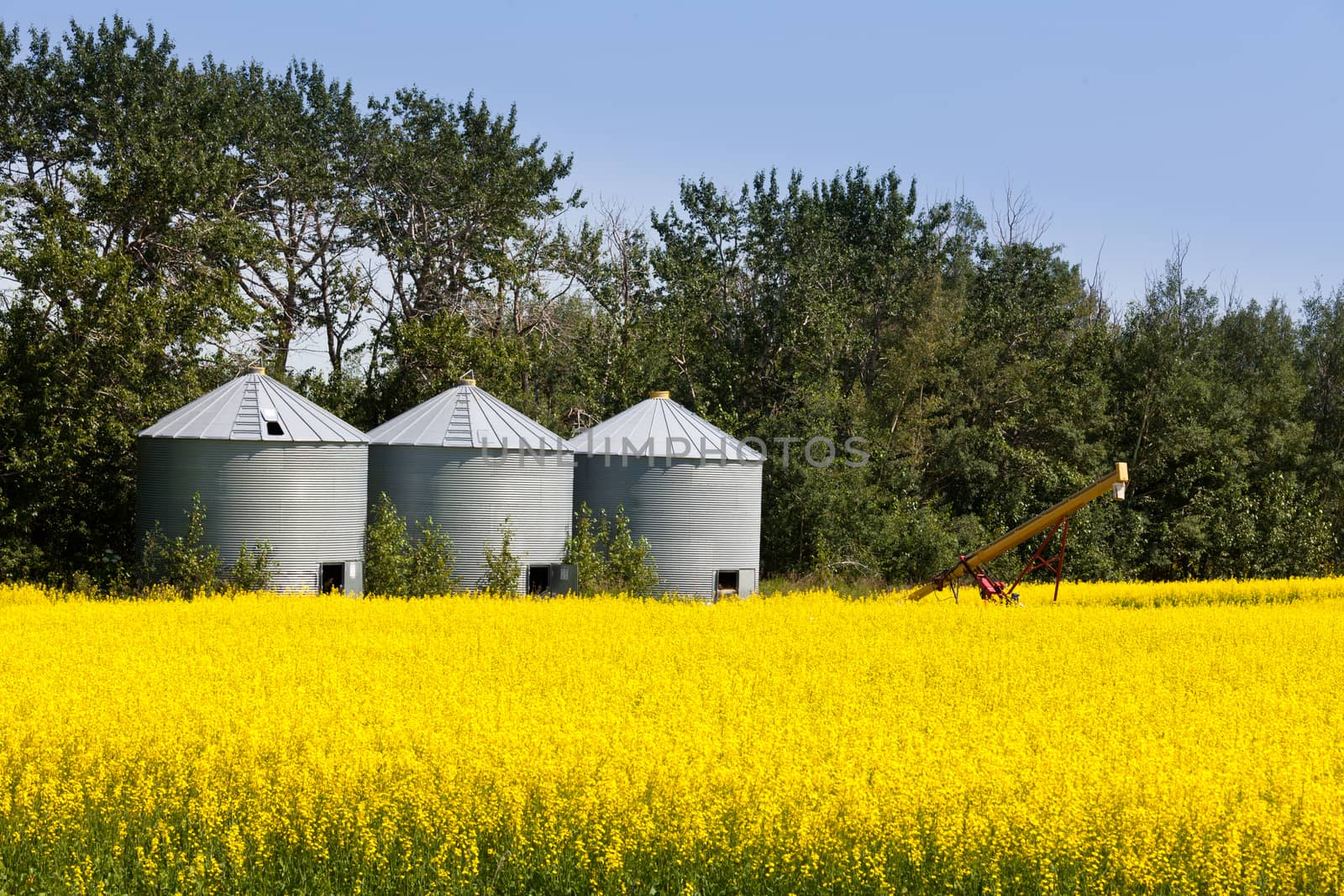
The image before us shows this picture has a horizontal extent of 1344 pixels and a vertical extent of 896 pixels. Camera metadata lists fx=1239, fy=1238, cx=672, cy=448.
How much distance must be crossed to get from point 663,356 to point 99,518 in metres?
16.7

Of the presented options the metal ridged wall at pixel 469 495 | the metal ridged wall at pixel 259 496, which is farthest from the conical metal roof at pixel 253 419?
the metal ridged wall at pixel 469 495

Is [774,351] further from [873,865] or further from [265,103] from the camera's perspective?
[873,865]

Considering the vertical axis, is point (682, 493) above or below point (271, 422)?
below

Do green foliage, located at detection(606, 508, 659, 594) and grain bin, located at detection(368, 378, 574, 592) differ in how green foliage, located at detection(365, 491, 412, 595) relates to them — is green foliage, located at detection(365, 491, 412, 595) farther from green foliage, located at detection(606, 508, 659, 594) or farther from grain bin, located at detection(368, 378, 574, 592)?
green foliage, located at detection(606, 508, 659, 594)

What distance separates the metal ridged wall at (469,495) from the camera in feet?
78.4

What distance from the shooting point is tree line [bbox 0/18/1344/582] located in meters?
33.0

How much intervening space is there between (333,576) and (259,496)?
218cm

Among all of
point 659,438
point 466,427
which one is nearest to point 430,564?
point 466,427

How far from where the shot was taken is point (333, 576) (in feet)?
77.3

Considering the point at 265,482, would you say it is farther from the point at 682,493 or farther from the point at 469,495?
the point at 682,493

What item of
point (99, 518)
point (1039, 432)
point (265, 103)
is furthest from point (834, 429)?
point (265, 103)

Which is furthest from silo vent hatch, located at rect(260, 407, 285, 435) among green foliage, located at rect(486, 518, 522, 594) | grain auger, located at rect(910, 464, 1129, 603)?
grain auger, located at rect(910, 464, 1129, 603)

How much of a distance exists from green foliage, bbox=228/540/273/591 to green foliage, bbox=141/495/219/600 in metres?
0.37

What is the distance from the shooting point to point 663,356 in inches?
1483
